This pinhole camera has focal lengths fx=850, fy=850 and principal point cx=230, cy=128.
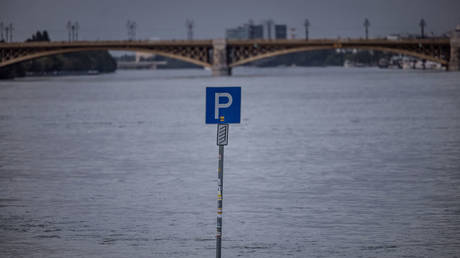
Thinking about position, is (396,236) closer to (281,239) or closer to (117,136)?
(281,239)

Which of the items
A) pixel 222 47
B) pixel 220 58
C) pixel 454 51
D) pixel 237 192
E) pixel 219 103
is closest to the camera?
pixel 219 103

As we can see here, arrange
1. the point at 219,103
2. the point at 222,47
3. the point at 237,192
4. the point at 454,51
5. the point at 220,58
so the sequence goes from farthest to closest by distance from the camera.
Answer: the point at 454,51 → the point at 220,58 → the point at 222,47 → the point at 237,192 → the point at 219,103

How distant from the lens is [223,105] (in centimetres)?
1134

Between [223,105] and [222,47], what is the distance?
146 metres

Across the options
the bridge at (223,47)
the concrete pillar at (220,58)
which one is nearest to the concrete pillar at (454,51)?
the bridge at (223,47)

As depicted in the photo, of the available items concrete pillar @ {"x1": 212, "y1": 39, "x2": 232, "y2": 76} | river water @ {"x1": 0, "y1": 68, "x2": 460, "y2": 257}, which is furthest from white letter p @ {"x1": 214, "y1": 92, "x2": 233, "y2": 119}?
concrete pillar @ {"x1": 212, "y1": 39, "x2": 232, "y2": 76}

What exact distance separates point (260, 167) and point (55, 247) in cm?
1099

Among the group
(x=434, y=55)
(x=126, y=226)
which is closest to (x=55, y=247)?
(x=126, y=226)

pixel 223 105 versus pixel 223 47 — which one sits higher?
pixel 223 47

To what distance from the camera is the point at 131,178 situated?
71.6 ft

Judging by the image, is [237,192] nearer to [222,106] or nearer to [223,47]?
[222,106]

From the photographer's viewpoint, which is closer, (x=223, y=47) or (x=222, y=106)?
(x=222, y=106)

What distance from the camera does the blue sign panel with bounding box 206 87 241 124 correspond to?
11211 mm

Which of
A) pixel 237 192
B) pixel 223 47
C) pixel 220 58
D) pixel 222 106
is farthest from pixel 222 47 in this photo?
pixel 222 106
